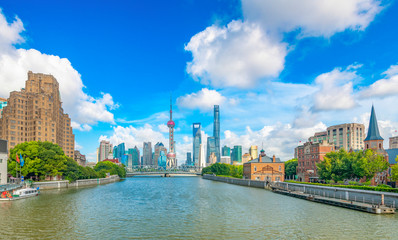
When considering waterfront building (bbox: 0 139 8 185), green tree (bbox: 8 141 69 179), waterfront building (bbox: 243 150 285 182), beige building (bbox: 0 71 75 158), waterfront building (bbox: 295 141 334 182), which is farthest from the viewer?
beige building (bbox: 0 71 75 158)

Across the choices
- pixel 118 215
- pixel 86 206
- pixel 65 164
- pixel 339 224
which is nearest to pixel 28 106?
pixel 65 164

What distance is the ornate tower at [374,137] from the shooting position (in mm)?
107812

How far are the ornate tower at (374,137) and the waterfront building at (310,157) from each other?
18.0 metres

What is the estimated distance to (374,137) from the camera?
357 feet

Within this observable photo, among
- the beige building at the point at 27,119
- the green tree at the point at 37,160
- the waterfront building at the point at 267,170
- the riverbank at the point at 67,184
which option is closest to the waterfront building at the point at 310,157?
the waterfront building at the point at 267,170

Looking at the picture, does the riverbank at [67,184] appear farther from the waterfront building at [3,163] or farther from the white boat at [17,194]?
the white boat at [17,194]

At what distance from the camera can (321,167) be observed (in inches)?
4006

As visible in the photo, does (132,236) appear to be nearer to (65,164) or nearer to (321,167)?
(321,167)

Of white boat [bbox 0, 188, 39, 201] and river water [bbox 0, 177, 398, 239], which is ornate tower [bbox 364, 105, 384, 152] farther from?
white boat [bbox 0, 188, 39, 201]

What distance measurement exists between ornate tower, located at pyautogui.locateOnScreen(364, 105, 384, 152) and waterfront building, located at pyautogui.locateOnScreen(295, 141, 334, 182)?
18.0 m

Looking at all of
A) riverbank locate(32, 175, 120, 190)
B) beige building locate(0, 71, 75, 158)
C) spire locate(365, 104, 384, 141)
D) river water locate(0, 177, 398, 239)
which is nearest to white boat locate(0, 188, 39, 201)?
river water locate(0, 177, 398, 239)

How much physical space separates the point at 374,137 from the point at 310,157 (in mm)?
28835

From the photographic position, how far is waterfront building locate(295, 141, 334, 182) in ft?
408

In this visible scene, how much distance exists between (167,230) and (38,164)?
75073 millimetres
